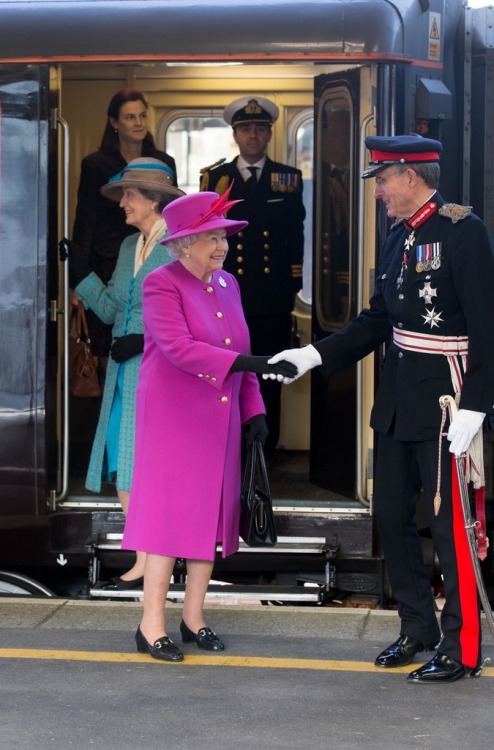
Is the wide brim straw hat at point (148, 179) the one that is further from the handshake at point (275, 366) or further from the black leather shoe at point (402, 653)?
the black leather shoe at point (402, 653)

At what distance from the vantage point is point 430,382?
451 cm

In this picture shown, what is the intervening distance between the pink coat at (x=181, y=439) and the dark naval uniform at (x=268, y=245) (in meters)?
2.67

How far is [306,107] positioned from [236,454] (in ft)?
12.1

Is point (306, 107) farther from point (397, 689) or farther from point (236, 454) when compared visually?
point (397, 689)

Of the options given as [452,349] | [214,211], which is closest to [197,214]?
[214,211]

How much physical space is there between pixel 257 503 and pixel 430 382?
31.2 inches

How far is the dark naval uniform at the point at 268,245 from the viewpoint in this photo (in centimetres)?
748

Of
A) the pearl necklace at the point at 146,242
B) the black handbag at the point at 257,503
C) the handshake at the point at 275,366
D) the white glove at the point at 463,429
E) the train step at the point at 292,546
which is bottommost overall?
the train step at the point at 292,546

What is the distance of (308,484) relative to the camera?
6.85m

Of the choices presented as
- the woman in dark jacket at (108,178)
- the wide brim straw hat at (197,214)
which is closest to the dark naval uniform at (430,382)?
the wide brim straw hat at (197,214)

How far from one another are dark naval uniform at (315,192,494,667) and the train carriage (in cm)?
120

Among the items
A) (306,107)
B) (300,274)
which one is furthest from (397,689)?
(306,107)

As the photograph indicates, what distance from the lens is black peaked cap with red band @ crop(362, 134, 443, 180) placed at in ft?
14.8

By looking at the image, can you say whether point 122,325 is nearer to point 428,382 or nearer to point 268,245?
point 268,245
